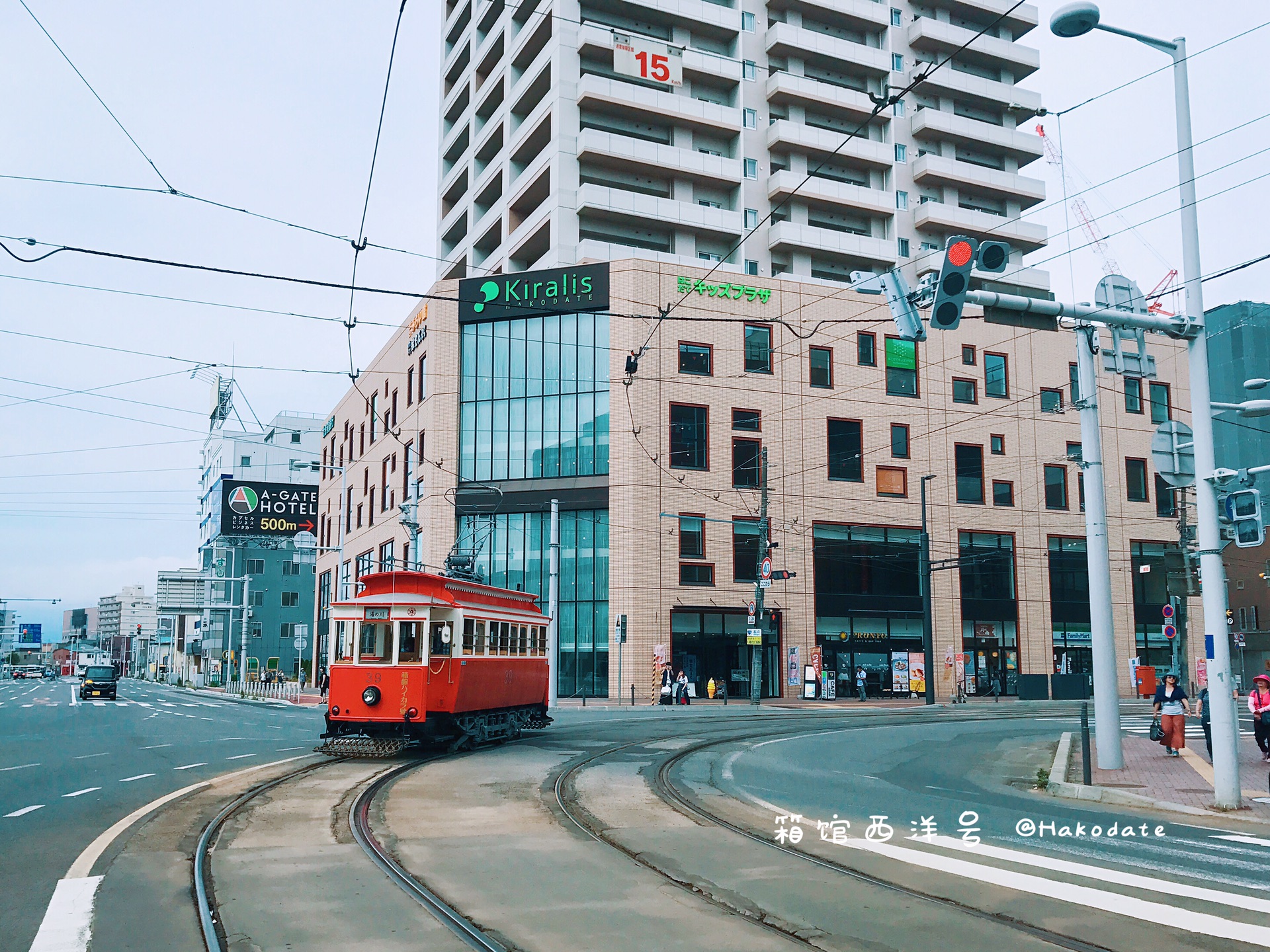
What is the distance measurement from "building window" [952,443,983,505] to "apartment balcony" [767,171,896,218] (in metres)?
14.8

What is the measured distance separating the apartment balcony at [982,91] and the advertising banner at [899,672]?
3269 centimetres

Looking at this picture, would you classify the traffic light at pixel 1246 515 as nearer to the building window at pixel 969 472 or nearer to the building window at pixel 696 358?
the building window at pixel 696 358

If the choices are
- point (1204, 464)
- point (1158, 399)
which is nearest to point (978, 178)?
point (1158, 399)

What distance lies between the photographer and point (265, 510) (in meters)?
96.6

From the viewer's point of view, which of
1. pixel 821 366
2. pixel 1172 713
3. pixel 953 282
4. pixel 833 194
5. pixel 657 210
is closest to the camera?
pixel 953 282

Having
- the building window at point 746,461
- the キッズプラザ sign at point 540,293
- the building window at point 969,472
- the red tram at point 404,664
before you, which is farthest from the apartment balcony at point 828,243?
the red tram at point 404,664

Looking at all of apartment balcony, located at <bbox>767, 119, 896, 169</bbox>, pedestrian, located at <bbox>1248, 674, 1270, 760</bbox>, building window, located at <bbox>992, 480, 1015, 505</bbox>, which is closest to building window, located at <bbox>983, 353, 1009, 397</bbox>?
building window, located at <bbox>992, 480, 1015, 505</bbox>

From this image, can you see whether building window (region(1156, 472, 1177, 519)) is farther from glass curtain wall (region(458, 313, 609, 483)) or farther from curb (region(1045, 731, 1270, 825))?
curb (region(1045, 731, 1270, 825))

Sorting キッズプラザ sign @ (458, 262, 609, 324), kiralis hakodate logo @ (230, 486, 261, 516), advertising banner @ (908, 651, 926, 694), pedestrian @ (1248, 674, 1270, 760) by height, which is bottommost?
advertising banner @ (908, 651, 926, 694)

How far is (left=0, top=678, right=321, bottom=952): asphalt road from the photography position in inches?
370

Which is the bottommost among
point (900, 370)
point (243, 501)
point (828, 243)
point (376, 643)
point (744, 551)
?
point (376, 643)

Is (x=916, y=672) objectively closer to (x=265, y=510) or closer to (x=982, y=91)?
(x=982, y=91)

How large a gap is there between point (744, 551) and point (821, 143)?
23483 mm

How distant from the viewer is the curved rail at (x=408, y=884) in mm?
7297
